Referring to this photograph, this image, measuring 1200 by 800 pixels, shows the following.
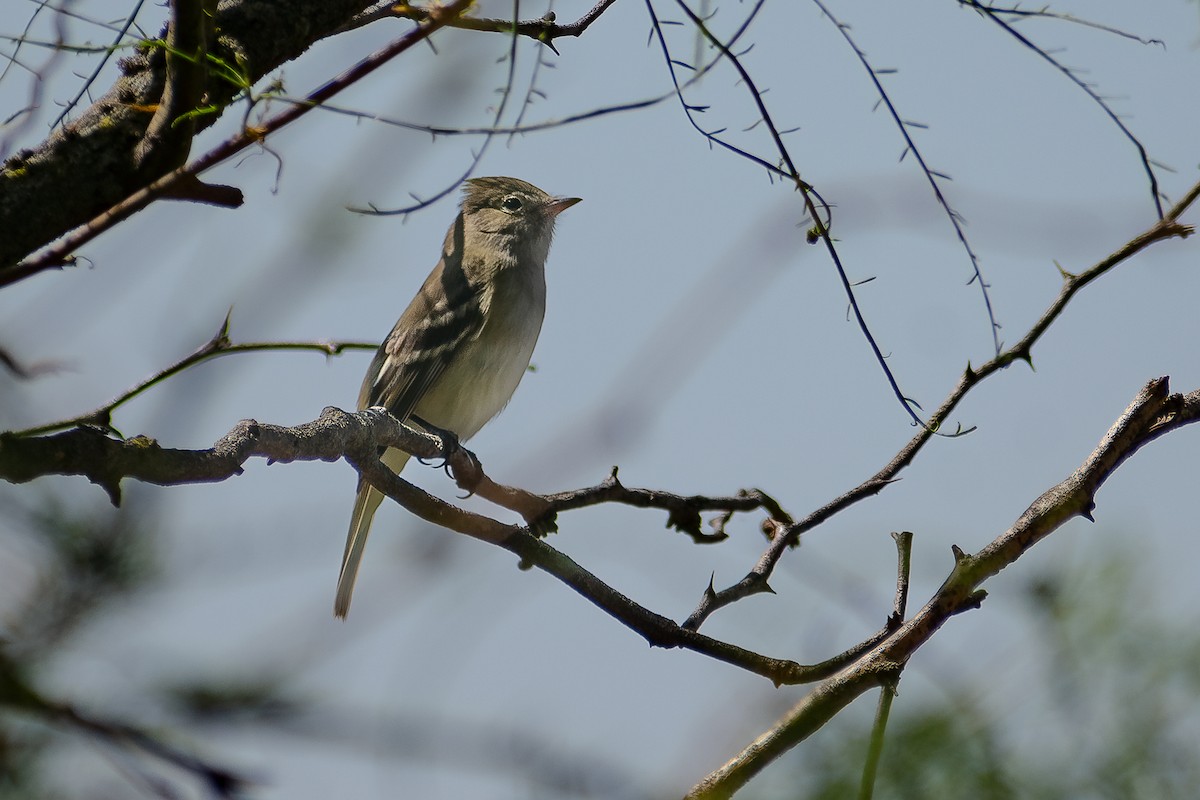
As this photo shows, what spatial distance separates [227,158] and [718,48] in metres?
0.94

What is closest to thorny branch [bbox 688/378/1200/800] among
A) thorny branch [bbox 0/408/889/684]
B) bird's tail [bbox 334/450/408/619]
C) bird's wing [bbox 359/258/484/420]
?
thorny branch [bbox 0/408/889/684]

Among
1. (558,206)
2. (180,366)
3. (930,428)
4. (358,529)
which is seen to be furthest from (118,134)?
(558,206)

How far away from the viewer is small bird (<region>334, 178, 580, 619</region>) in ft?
20.1

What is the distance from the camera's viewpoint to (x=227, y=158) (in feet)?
6.17

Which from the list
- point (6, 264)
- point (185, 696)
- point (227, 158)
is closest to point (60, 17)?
point (6, 264)

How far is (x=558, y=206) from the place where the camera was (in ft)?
23.9

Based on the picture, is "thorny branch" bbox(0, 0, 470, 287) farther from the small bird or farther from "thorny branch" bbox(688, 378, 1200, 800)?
the small bird

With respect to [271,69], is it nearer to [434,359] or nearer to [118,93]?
[118,93]

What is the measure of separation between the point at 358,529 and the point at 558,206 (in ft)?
7.99

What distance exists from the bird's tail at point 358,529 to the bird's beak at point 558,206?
77.1 inches

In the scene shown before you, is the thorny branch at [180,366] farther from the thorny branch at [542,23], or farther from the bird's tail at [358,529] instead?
the bird's tail at [358,529]

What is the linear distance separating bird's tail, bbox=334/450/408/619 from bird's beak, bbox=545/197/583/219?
196 cm

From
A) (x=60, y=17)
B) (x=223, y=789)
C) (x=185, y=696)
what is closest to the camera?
(x=223, y=789)

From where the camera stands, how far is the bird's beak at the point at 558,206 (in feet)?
23.9
